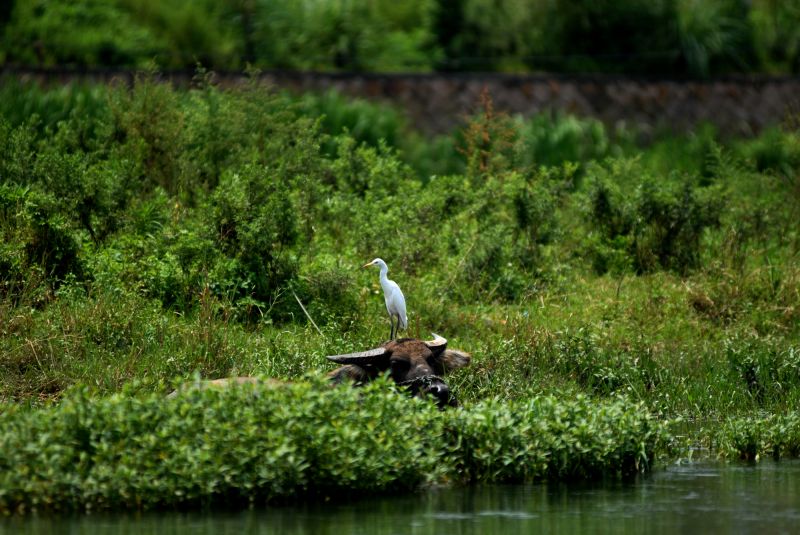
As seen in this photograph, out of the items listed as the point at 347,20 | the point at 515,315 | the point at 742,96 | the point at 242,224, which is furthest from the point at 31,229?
the point at 742,96

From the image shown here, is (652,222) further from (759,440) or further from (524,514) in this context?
(524,514)

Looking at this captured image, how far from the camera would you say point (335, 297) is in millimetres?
12219

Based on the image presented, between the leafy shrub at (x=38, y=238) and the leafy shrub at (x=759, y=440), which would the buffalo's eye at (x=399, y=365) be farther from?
the leafy shrub at (x=38, y=238)

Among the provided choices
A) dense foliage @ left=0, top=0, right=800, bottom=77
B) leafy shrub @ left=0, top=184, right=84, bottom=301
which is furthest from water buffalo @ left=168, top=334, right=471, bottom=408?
dense foliage @ left=0, top=0, right=800, bottom=77

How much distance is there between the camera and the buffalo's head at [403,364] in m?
9.54

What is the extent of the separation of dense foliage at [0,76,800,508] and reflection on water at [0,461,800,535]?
0.22m

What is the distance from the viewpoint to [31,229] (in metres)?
12.2

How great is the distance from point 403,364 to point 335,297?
2.58 m

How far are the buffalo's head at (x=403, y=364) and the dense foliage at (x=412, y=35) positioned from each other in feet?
34.9

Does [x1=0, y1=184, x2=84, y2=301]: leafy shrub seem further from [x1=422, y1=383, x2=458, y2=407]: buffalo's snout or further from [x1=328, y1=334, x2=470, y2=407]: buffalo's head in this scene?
[x1=422, y1=383, x2=458, y2=407]: buffalo's snout

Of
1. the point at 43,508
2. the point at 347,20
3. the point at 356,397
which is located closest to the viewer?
the point at 43,508

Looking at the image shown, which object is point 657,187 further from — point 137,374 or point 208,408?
point 208,408

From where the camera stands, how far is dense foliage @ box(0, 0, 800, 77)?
64.1 feet

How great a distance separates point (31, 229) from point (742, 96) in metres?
12.5
